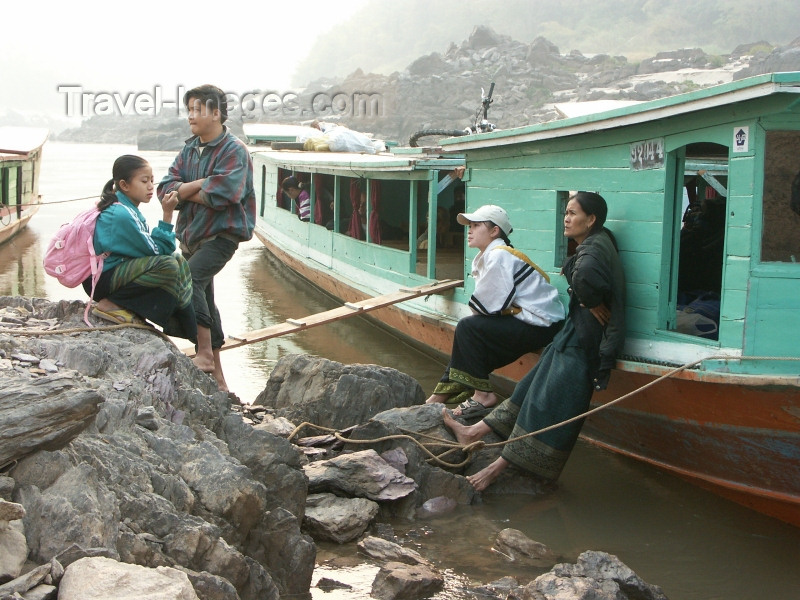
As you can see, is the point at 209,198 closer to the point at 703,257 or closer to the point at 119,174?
the point at 119,174

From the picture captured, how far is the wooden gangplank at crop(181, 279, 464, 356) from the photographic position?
6.99 metres

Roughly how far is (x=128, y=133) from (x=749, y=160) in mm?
97669

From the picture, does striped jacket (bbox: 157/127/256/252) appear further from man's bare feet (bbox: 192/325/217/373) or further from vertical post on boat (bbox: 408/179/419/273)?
vertical post on boat (bbox: 408/179/419/273)

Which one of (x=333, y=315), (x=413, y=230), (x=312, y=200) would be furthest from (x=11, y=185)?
(x=333, y=315)

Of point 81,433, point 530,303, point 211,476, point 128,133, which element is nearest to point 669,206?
point 530,303

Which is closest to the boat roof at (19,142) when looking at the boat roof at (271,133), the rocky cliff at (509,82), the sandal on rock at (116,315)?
the boat roof at (271,133)

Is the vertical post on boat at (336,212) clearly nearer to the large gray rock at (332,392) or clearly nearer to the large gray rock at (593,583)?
the large gray rock at (332,392)

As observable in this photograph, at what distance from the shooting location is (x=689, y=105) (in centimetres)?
504

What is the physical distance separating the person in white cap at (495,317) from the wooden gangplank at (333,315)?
4.90 feet

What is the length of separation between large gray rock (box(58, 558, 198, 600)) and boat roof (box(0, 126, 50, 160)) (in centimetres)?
1501

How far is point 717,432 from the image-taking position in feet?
16.9

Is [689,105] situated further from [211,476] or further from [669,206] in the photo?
[211,476]

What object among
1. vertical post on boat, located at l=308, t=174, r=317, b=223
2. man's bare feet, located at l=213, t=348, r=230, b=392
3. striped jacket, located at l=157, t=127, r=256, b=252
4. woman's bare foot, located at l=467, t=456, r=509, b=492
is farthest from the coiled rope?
vertical post on boat, located at l=308, t=174, r=317, b=223

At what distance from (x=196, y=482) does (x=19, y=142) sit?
57.1 ft
